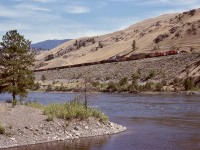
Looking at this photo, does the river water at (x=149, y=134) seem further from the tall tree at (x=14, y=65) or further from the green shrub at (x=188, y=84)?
the green shrub at (x=188, y=84)

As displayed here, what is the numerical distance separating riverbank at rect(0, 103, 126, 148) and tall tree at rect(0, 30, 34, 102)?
495 cm

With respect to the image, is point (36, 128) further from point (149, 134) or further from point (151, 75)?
point (151, 75)

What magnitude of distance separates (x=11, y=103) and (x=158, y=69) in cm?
9130

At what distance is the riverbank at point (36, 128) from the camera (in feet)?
108

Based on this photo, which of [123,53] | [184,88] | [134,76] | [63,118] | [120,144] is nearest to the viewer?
[120,144]

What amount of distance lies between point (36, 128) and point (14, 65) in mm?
9935

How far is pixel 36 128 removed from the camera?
114ft

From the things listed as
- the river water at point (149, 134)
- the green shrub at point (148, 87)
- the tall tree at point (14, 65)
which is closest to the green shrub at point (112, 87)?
the green shrub at point (148, 87)

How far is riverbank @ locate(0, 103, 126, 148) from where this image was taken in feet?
108

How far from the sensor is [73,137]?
3525 centimetres

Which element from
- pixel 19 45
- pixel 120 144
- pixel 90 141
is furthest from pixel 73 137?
pixel 19 45

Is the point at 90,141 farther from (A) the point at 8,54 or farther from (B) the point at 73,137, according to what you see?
(A) the point at 8,54

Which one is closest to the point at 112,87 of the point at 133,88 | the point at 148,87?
the point at 133,88

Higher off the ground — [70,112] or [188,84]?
[188,84]
